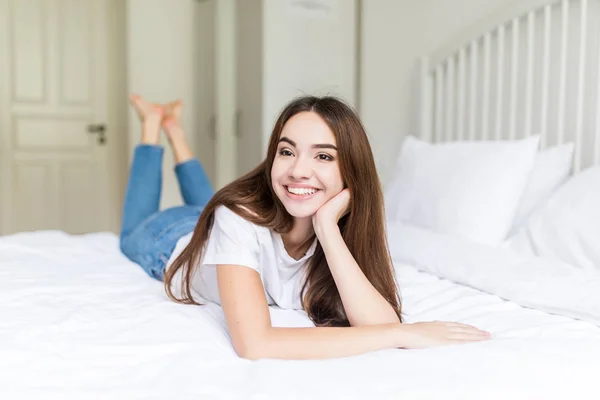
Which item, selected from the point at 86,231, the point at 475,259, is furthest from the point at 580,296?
the point at 86,231

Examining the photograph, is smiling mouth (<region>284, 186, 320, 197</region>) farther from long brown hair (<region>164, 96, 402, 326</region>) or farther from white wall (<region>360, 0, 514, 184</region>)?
white wall (<region>360, 0, 514, 184</region>)

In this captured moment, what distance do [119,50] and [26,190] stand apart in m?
0.97

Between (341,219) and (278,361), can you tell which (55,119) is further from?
(278,361)

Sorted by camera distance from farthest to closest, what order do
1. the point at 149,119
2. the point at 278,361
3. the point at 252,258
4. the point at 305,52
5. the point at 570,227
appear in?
the point at 305,52 → the point at 149,119 → the point at 570,227 → the point at 252,258 → the point at 278,361

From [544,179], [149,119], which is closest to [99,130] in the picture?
[149,119]

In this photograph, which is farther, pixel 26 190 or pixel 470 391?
pixel 26 190

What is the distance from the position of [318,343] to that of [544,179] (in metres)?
1.12

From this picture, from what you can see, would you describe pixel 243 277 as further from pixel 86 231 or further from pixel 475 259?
pixel 86 231

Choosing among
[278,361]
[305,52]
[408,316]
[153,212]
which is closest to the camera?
[278,361]

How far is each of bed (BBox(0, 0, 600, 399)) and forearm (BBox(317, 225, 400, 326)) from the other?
0.37ft

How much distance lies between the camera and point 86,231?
361 centimetres

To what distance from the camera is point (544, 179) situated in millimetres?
1715

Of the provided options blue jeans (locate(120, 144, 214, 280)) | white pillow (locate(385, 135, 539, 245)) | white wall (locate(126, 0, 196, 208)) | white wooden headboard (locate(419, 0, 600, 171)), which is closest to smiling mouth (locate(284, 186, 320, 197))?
blue jeans (locate(120, 144, 214, 280))

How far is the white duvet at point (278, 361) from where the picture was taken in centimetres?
72
